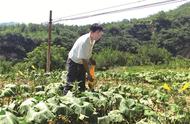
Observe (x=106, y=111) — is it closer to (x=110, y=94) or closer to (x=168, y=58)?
(x=110, y=94)

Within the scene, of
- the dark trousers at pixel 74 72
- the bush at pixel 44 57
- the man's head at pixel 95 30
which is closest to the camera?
the man's head at pixel 95 30

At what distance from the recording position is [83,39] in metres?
7.75

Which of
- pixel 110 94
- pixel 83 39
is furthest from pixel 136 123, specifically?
pixel 83 39

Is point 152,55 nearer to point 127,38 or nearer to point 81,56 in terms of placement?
point 127,38

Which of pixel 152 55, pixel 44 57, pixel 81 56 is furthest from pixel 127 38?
pixel 81 56

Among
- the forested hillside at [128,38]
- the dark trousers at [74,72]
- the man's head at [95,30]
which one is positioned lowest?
the forested hillside at [128,38]

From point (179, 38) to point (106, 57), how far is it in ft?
81.0

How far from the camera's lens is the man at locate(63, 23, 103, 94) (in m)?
7.72

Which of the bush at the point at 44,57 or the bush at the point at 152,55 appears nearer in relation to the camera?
the bush at the point at 44,57

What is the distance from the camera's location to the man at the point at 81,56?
7.72 meters

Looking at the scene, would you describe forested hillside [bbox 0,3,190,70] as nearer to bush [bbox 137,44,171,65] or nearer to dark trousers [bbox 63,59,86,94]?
bush [bbox 137,44,171,65]

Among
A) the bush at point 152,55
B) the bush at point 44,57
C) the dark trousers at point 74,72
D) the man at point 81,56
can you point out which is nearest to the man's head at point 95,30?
the man at point 81,56

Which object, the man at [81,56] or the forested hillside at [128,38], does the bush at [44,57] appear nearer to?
the forested hillside at [128,38]

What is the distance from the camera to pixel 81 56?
776cm
